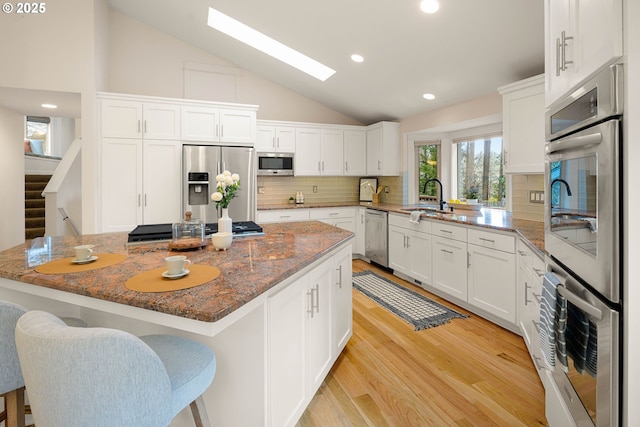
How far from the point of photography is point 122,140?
160 inches

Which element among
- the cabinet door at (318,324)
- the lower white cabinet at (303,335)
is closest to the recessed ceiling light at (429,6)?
the lower white cabinet at (303,335)

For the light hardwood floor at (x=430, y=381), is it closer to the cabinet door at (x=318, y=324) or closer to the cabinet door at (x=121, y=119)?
the cabinet door at (x=318, y=324)

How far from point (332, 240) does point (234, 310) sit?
3.76 ft

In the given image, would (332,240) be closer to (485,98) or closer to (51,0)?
(485,98)

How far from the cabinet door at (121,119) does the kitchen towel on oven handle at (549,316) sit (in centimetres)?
429

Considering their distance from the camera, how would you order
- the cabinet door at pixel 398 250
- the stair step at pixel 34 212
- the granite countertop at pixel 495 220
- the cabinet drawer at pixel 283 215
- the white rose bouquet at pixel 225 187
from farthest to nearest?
the stair step at pixel 34 212 < the cabinet drawer at pixel 283 215 < the cabinet door at pixel 398 250 < the granite countertop at pixel 495 220 < the white rose bouquet at pixel 225 187

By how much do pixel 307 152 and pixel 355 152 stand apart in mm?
837

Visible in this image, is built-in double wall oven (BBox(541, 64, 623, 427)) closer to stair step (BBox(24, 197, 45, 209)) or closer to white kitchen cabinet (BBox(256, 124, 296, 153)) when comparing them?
white kitchen cabinet (BBox(256, 124, 296, 153))

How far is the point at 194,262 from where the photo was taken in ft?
5.45

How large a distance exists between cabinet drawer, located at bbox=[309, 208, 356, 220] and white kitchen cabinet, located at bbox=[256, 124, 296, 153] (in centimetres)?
101

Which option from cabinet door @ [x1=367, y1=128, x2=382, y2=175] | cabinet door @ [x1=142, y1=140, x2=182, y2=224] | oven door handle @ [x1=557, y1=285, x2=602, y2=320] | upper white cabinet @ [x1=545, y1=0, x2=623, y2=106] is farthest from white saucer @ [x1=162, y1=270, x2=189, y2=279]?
cabinet door @ [x1=367, y1=128, x2=382, y2=175]

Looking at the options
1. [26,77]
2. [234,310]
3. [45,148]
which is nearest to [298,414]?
[234,310]

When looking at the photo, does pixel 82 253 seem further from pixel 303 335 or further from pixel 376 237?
pixel 376 237

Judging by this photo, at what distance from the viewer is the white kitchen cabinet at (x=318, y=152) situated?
541cm
